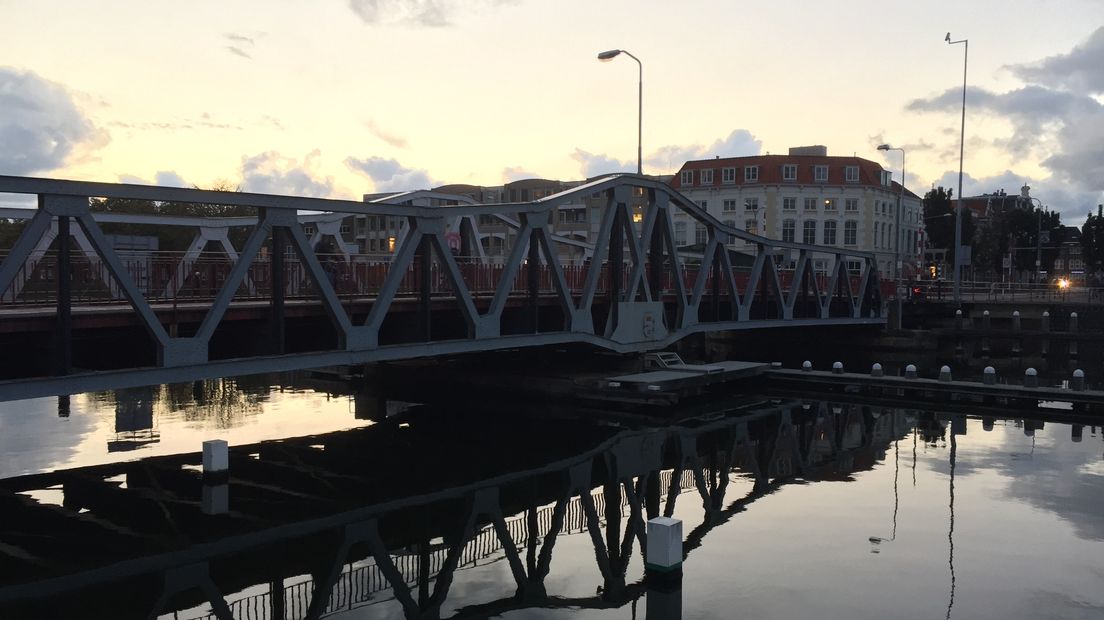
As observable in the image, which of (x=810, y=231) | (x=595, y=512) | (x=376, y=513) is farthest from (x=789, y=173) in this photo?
(x=376, y=513)

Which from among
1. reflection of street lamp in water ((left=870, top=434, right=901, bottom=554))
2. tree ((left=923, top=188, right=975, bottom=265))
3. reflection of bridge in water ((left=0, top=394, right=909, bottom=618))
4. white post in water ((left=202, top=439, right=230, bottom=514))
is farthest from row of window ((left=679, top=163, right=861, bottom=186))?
white post in water ((left=202, top=439, right=230, bottom=514))

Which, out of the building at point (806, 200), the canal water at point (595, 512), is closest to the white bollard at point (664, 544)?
the canal water at point (595, 512)

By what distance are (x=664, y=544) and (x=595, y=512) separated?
5.94 m

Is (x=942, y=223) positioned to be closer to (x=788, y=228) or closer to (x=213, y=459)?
(x=788, y=228)

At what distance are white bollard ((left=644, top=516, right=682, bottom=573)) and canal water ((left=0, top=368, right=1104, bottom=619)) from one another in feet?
1.30

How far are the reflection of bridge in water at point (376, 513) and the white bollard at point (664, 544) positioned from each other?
605 millimetres

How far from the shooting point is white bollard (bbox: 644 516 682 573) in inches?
562

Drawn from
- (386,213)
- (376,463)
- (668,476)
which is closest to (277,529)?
(376,463)

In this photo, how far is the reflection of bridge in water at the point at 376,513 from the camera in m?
14.9

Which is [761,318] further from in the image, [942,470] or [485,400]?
[942,470]

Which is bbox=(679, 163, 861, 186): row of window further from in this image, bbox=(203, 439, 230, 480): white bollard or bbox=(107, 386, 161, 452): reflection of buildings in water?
bbox=(203, 439, 230, 480): white bollard

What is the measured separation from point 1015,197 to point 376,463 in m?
197

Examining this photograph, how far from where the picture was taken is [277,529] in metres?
18.4

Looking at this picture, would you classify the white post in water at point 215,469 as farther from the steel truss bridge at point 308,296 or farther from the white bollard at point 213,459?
the steel truss bridge at point 308,296
